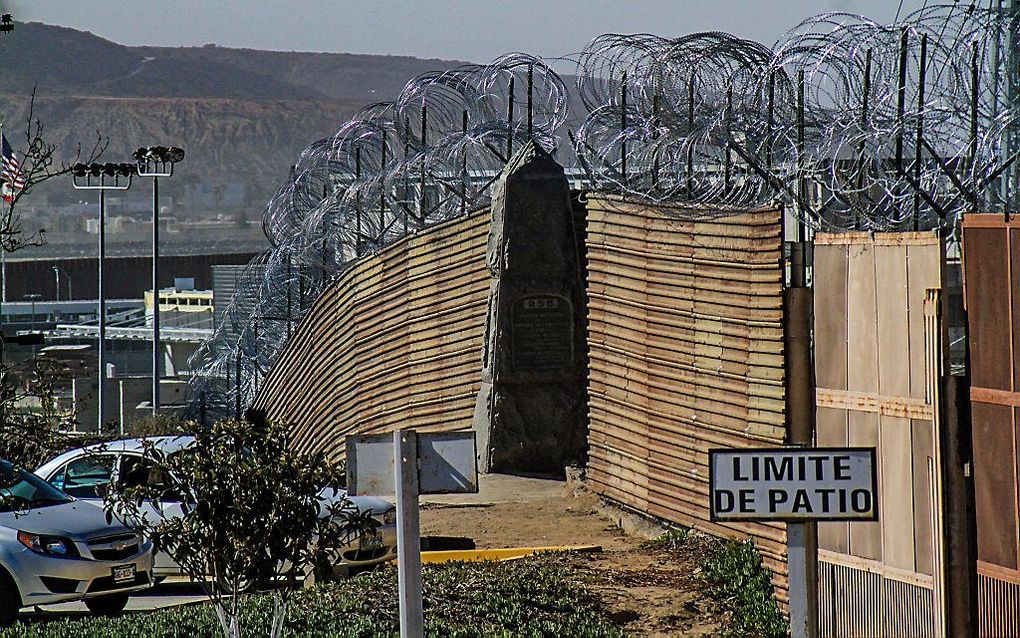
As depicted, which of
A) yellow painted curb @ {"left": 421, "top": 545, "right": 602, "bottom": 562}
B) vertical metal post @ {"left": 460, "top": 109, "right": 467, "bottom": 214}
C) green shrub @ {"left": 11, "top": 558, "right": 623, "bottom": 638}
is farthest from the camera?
vertical metal post @ {"left": 460, "top": 109, "right": 467, "bottom": 214}

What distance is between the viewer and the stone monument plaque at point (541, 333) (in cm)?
1572

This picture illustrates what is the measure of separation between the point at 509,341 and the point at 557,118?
2493mm

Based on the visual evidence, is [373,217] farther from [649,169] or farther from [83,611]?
[83,611]

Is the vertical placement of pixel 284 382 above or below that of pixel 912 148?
below

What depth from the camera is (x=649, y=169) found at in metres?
13.0

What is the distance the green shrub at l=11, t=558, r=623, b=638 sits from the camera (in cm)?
857

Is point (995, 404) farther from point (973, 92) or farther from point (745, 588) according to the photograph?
point (973, 92)

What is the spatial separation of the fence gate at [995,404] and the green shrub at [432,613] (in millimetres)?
2121

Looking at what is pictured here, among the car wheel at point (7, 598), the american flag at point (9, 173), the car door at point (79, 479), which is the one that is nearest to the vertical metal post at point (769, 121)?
the american flag at point (9, 173)

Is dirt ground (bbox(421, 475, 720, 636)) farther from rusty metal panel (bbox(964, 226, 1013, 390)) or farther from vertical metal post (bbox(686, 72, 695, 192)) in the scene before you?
vertical metal post (bbox(686, 72, 695, 192))

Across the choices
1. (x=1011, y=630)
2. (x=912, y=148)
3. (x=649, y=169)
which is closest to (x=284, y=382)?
(x=649, y=169)

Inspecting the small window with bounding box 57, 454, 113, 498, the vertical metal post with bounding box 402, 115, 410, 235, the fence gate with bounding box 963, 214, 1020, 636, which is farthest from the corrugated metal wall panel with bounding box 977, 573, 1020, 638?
the vertical metal post with bounding box 402, 115, 410, 235

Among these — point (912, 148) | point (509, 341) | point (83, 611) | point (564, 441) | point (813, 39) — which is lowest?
point (83, 611)

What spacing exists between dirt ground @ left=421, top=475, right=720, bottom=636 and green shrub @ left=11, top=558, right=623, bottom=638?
268 mm
